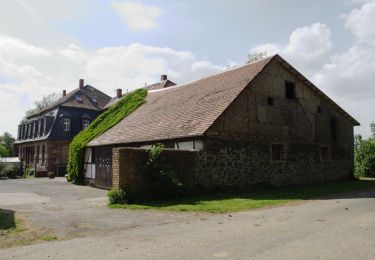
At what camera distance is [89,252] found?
6.70 metres

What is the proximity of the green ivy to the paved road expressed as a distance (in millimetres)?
15116

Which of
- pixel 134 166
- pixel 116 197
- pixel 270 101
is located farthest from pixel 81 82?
pixel 116 197

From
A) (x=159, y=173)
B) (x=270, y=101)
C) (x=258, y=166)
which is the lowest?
(x=159, y=173)

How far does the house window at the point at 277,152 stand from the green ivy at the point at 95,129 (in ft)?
38.3

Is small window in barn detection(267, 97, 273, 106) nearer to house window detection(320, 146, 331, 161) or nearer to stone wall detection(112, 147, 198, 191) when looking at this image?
house window detection(320, 146, 331, 161)

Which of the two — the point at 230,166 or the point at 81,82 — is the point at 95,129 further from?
the point at 81,82

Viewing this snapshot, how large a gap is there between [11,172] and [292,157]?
30977 mm

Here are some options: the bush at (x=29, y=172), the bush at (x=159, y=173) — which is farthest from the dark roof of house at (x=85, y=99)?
the bush at (x=159, y=173)

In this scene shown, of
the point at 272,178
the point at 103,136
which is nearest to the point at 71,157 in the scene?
the point at 103,136

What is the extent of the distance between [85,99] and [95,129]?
1966 cm

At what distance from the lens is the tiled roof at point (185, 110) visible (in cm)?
1817

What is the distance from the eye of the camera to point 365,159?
3080 centimetres

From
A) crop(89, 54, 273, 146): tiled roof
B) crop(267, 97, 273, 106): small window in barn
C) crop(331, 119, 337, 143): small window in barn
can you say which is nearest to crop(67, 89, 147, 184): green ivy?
crop(89, 54, 273, 146): tiled roof

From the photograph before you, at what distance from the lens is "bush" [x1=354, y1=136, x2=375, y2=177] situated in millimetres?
30359
